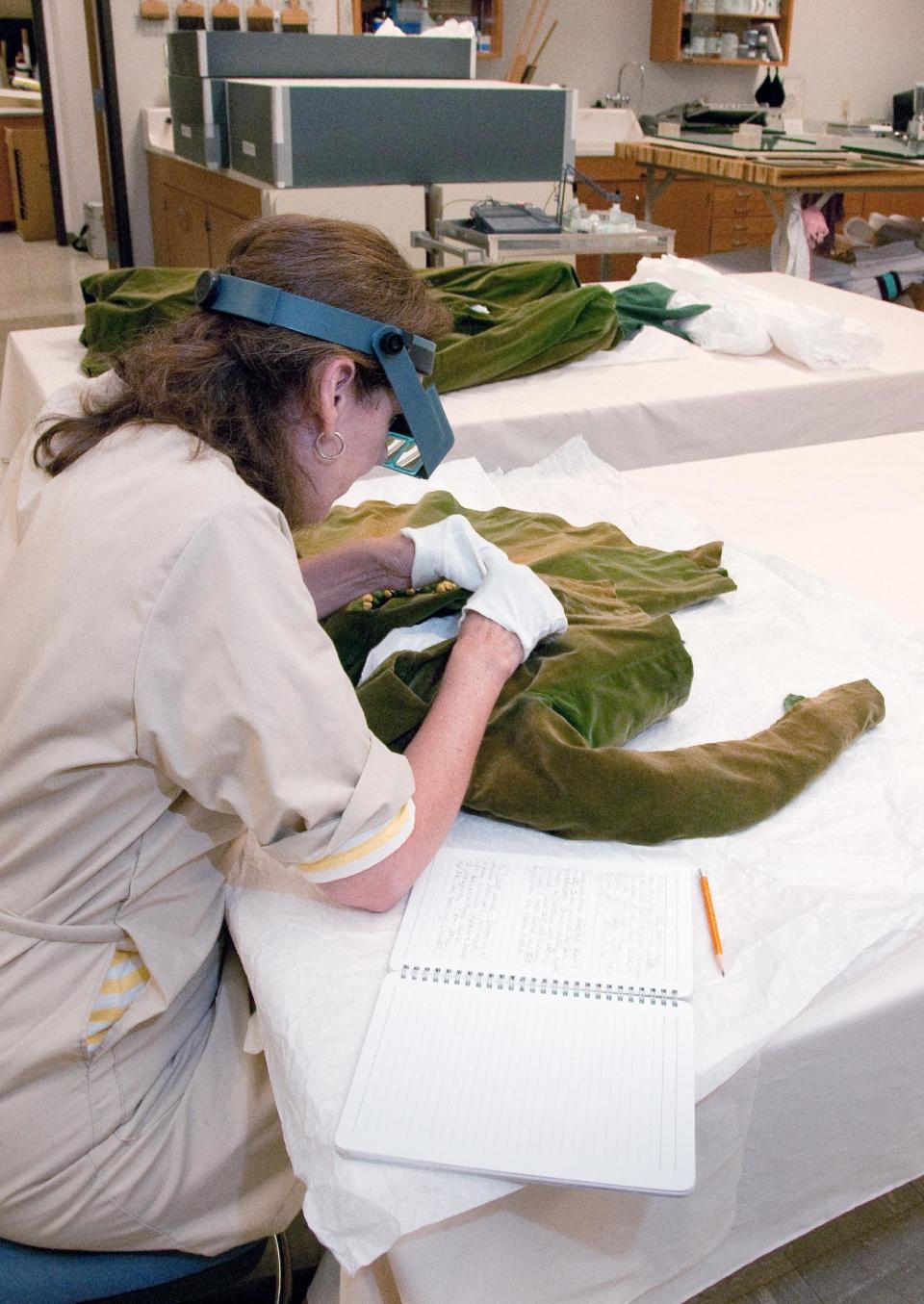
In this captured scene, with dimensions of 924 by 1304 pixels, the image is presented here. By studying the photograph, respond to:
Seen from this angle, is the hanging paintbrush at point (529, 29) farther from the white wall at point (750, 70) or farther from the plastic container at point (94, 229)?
the plastic container at point (94, 229)

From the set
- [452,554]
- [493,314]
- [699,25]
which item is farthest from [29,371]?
[699,25]

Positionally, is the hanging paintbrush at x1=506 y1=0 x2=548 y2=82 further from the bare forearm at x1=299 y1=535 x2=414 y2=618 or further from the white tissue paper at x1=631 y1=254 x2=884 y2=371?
the bare forearm at x1=299 y1=535 x2=414 y2=618

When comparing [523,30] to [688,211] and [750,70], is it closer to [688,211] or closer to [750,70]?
[688,211]

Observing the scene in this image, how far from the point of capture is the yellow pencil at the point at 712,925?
35.3 inches

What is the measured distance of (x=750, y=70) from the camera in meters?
6.45

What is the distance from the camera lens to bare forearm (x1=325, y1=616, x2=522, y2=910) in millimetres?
882

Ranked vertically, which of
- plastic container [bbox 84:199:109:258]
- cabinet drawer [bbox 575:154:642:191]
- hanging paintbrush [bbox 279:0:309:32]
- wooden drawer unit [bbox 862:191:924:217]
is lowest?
plastic container [bbox 84:199:109:258]

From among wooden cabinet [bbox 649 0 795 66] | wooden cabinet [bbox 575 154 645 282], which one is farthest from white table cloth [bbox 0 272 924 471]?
wooden cabinet [bbox 649 0 795 66]

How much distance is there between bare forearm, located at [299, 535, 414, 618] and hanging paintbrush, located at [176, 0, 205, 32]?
12.4 ft

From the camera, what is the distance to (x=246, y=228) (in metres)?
0.99

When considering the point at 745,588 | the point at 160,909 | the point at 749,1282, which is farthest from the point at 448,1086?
the point at 745,588

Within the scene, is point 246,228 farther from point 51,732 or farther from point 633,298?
point 633,298

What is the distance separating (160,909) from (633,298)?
2339mm

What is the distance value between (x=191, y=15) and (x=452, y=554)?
3972 millimetres
